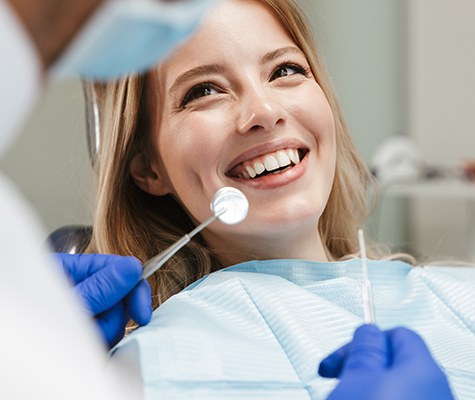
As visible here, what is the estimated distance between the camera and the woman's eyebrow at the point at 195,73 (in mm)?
1309

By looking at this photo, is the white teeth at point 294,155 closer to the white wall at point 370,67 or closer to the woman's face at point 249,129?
the woman's face at point 249,129

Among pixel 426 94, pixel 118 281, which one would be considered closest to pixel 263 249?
pixel 118 281

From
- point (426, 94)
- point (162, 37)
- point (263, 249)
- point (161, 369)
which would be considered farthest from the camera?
point (426, 94)

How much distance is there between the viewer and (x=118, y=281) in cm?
108

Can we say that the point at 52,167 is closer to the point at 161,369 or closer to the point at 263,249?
the point at 263,249

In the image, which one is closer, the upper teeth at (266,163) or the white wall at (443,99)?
the upper teeth at (266,163)

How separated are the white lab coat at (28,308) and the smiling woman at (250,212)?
1.64 feet

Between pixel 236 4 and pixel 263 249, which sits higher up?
pixel 236 4

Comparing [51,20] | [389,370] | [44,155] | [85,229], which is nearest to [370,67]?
[44,155]

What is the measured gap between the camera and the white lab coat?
1.62 feet

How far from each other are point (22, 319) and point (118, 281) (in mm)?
576

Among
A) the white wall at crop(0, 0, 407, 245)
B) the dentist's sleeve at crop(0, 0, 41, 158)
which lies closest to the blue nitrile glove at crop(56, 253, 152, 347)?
the dentist's sleeve at crop(0, 0, 41, 158)

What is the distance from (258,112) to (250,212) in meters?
0.17

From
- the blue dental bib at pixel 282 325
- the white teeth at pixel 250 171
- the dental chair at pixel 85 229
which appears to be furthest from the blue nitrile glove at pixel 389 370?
the dental chair at pixel 85 229
